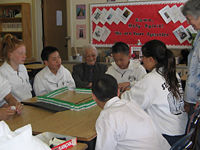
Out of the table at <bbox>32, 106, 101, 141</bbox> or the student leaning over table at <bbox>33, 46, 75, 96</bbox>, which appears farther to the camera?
the student leaning over table at <bbox>33, 46, 75, 96</bbox>

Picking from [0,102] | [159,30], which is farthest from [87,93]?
[159,30]

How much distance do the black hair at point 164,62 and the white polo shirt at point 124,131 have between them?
560 mm

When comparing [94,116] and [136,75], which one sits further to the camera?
[136,75]

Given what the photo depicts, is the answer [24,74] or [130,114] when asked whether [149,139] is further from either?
[24,74]

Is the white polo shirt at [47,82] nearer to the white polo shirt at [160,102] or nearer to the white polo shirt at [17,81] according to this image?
the white polo shirt at [17,81]

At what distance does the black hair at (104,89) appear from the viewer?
1617 mm

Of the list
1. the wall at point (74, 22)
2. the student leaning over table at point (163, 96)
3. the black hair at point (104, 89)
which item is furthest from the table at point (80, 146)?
the wall at point (74, 22)

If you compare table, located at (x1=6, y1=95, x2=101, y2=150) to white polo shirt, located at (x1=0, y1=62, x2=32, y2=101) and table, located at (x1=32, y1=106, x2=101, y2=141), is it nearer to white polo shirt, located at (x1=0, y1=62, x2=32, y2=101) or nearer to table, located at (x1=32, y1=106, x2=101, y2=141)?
table, located at (x1=32, y1=106, x2=101, y2=141)

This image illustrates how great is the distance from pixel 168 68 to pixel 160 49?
0.56 ft

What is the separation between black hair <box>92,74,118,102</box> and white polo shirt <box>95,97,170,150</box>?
0.10 m

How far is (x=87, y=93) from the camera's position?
2.56 meters

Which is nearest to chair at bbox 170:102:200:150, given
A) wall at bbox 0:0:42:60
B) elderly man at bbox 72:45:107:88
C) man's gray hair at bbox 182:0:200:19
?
man's gray hair at bbox 182:0:200:19

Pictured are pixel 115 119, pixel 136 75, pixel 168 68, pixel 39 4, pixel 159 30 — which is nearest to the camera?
pixel 115 119

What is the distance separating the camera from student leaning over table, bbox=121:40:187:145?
1926mm
